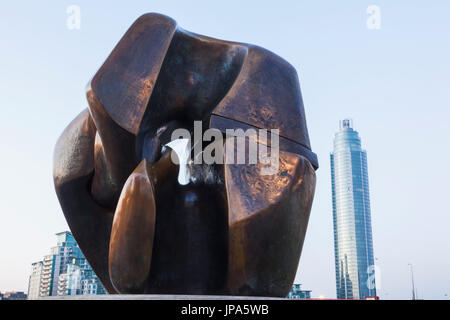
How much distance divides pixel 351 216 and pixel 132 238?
285ft

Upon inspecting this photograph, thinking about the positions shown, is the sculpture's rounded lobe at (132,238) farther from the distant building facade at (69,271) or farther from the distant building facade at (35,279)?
the distant building facade at (35,279)

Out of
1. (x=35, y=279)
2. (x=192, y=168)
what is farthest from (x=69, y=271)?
(x=192, y=168)

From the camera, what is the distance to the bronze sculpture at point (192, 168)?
4.80 meters

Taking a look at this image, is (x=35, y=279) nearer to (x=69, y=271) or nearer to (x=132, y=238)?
(x=69, y=271)

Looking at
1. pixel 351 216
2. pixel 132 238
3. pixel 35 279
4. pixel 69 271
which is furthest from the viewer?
pixel 351 216

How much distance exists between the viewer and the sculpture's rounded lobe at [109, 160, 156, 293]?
478 cm

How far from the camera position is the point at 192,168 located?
5.97 meters

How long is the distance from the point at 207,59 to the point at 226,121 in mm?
953

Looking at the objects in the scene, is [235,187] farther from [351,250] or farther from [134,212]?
[351,250]

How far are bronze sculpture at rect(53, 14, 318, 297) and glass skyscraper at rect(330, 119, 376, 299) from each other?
8434cm

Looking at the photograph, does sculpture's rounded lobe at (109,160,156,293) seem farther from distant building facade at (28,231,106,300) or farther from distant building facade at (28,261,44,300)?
distant building facade at (28,261,44,300)

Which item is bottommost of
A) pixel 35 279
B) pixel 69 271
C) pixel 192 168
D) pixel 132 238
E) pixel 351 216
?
pixel 132 238

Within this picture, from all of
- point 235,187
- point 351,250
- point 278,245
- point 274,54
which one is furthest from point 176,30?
point 351,250

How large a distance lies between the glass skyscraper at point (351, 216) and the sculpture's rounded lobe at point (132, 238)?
8523cm
